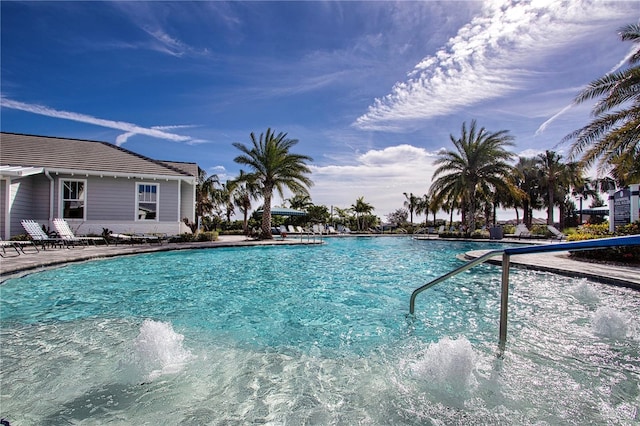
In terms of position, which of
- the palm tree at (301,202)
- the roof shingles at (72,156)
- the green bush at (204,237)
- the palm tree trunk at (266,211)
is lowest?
the green bush at (204,237)

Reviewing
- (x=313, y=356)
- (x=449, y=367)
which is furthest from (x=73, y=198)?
(x=449, y=367)

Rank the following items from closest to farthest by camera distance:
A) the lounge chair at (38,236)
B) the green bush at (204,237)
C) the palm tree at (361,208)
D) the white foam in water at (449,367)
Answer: the white foam in water at (449,367) → the lounge chair at (38,236) → the green bush at (204,237) → the palm tree at (361,208)

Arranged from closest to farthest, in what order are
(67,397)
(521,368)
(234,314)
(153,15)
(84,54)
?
(67,397) < (521,368) < (234,314) < (153,15) < (84,54)

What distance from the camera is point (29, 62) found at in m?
12.6

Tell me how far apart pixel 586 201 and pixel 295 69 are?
56130 millimetres

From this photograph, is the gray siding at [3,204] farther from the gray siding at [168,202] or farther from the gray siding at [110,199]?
the gray siding at [168,202]

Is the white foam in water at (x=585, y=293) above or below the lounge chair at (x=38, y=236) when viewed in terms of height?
below

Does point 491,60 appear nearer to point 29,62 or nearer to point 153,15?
point 153,15

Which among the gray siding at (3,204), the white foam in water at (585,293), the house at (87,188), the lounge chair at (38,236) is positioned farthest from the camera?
the house at (87,188)

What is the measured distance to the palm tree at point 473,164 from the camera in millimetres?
22938

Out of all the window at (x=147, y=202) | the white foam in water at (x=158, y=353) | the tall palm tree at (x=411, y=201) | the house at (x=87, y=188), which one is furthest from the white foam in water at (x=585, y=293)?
the tall palm tree at (x=411, y=201)

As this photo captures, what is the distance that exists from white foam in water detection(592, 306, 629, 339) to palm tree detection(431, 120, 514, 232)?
20876mm

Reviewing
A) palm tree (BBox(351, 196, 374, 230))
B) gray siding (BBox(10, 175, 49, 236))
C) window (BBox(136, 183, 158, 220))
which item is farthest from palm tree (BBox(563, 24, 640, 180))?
palm tree (BBox(351, 196, 374, 230))

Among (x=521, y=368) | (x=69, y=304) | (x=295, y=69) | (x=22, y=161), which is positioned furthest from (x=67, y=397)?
(x=22, y=161)
